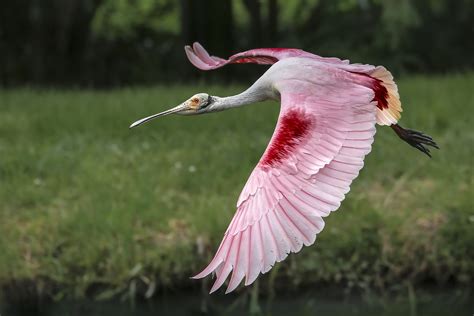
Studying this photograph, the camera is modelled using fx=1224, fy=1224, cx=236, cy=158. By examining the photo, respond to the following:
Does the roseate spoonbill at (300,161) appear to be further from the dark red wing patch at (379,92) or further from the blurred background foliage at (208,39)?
the blurred background foliage at (208,39)

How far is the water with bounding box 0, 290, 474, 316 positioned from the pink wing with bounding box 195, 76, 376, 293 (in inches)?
112

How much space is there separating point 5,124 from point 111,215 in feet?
8.06

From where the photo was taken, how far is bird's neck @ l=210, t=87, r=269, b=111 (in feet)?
16.5

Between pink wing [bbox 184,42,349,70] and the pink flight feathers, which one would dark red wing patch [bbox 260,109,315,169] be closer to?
the pink flight feathers

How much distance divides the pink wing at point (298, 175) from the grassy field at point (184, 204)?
9.54ft

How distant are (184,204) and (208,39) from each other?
493cm

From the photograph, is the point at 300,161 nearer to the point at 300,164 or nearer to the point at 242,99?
the point at 300,164

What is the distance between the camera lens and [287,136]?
4.45 m

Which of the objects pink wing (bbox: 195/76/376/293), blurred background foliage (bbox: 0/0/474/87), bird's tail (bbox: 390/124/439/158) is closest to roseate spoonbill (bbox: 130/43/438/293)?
pink wing (bbox: 195/76/376/293)

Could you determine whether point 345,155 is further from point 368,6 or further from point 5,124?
point 368,6

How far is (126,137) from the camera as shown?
9500 mm

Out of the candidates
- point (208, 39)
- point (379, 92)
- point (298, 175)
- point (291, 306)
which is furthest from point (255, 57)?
point (208, 39)

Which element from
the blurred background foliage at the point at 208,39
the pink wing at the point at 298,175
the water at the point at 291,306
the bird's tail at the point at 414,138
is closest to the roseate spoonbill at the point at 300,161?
the pink wing at the point at 298,175

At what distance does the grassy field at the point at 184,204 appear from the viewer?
292 inches
